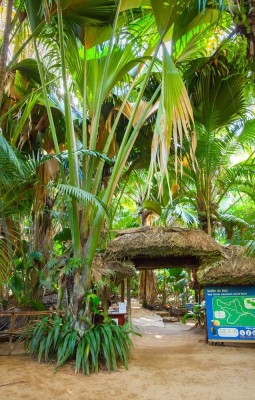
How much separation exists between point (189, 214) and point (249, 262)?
471cm

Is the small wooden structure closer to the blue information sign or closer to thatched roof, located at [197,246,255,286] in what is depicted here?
thatched roof, located at [197,246,255,286]

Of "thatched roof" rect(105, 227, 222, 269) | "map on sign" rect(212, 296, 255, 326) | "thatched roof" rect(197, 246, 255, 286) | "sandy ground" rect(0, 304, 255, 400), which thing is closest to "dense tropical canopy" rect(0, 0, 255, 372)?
"thatched roof" rect(105, 227, 222, 269)

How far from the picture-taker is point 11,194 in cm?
579

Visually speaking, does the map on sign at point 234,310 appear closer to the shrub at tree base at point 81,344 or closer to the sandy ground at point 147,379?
the sandy ground at point 147,379

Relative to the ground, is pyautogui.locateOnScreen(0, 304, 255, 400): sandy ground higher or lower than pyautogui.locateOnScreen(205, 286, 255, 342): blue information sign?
lower

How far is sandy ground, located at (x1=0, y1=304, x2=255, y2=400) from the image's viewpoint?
408cm

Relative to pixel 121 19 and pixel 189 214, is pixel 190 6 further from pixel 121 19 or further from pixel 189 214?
pixel 189 214

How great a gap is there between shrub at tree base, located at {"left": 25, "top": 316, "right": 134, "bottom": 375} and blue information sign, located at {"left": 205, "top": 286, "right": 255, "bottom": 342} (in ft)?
8.17

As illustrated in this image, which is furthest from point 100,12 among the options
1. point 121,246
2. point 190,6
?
point 121,246

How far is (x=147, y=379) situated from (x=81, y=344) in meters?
1.06

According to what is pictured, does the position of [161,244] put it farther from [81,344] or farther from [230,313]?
[81,344]

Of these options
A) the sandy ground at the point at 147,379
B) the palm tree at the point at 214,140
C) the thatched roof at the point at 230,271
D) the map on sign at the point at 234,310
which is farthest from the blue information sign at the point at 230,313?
the palm tree at the point at 214,140

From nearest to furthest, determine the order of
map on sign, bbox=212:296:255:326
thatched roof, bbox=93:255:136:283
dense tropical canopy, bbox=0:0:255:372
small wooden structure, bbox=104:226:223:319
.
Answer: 1. dense tropical canopy, bbox=0:0:255:372
2. thatched roof, bbox=93:255:136:283
3. small wooden structure, bbox=104:226:223:319
4. map on sign, bbox=212:296:255:326

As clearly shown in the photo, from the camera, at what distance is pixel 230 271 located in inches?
271
